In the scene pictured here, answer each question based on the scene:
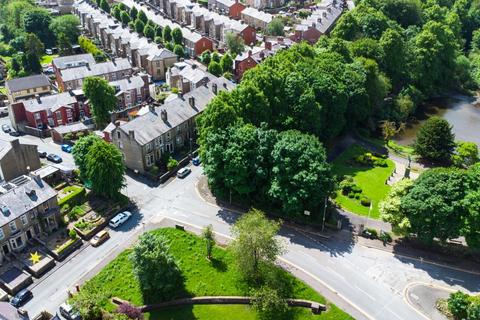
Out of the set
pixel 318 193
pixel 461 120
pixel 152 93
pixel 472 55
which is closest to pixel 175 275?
pixel 318 193

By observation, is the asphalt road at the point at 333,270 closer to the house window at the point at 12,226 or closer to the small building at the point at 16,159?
the house window at the point at 12,226

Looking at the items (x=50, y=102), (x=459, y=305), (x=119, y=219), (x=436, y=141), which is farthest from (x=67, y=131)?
(x=459, y=305)

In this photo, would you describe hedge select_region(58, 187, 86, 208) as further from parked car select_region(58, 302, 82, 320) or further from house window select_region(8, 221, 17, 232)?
parked car select_region(58, 302, 82, 320)

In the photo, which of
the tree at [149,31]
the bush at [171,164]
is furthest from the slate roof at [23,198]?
the tree at [149,31]

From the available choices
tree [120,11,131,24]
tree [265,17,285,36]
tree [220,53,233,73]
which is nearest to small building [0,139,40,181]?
tree [220,53,233,73]

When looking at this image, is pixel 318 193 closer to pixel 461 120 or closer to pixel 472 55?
pixel 461 120
